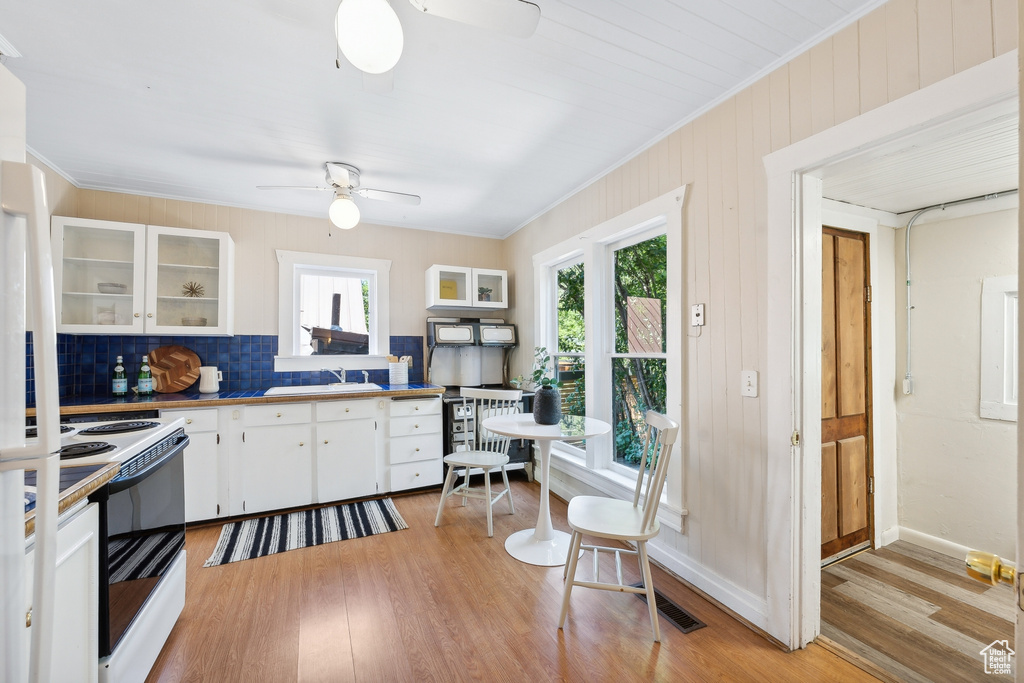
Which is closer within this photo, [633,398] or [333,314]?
[633,398]

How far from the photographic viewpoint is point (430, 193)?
3.43 m

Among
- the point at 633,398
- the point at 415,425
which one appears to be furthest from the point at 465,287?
the point at 633,398

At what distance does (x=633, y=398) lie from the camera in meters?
3.03

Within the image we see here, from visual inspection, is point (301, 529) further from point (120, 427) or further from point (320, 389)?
Result: point (120, 427)

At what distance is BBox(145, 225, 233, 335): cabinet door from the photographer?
127 inches

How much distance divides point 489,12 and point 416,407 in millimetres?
2924

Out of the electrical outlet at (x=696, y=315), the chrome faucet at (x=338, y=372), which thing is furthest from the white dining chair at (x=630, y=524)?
the chrome faucet at (x=338, y=372)

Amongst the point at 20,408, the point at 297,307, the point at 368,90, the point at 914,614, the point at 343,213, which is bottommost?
the point at 914,614

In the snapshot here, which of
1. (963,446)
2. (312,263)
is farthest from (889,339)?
(312,263)

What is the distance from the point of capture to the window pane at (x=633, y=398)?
9.18 feet

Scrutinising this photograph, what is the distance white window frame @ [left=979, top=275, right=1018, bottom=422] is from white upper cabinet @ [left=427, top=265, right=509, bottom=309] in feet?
11.2

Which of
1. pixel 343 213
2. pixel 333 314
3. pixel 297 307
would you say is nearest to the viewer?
pixel 343 213

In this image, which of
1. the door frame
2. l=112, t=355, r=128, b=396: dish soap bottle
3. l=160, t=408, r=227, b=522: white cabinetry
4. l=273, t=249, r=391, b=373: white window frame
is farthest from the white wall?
l=112, t=355, r=128, b=396: dish soap bottle

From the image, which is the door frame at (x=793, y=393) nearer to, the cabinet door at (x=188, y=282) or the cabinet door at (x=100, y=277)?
the cabinet door at (x=188, y=282)
